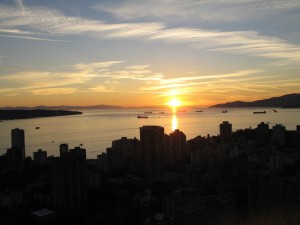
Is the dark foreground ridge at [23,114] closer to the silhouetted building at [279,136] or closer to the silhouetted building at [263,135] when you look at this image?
the silhouetted building at [263,135]

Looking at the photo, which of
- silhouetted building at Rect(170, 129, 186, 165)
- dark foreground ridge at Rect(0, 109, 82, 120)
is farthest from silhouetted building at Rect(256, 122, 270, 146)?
dark foreground ridge at Rect(0, 109, 82, 120)

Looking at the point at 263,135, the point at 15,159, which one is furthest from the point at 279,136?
the point at 15,159

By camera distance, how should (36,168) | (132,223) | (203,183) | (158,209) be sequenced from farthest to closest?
(36,168) < (203,183) < (158,209) < (132,223)

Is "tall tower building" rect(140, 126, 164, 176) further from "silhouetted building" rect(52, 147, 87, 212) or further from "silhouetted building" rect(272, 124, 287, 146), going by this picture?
"silhouetted building" rect(272, 124, 287, 146)

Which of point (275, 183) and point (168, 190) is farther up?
point (275, 183)

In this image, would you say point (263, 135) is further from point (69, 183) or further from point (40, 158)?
point (69, 183)

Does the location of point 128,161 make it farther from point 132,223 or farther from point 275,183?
point 275,183

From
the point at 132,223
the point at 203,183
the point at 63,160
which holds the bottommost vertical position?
the point at 132,223

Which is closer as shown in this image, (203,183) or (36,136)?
(203,183)

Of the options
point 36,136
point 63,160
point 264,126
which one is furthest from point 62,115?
point 63,160
